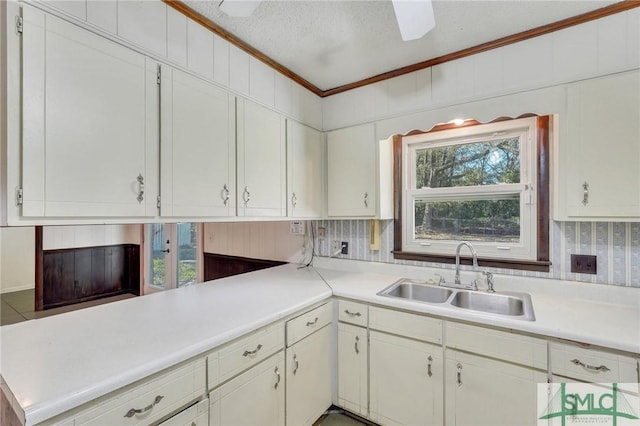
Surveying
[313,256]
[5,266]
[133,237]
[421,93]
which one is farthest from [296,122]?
[5,266]

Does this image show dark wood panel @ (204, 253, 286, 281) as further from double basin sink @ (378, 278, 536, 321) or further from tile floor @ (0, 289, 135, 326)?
tile floor @ (0, 289, 135, 326)

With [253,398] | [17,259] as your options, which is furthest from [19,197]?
[17,259]

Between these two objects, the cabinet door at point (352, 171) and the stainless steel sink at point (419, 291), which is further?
the cabinet door at point (352, 171)

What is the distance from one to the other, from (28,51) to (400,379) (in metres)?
2.18

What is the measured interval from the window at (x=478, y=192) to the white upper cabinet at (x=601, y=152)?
280 mm

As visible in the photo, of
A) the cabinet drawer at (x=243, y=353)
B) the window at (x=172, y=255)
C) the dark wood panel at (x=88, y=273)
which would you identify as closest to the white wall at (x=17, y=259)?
the dark wood panel at (x=88, y=273)

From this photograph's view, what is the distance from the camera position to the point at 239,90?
5.67 feet

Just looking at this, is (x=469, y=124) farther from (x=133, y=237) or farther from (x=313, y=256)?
(x=133, y=237)

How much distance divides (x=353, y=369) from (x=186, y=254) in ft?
9.00

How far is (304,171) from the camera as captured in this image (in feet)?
7.32

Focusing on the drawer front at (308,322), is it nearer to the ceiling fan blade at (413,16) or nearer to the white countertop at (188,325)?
the white countertop at (188,325)

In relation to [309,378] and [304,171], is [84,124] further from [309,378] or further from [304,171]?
[309,378]

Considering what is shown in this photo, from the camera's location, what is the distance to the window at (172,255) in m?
3.65

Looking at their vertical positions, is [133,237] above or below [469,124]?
below
